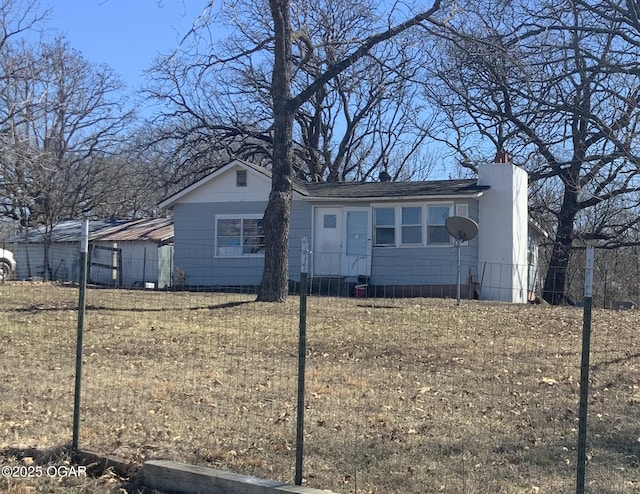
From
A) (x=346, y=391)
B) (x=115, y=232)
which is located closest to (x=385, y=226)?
(x=115, y=232)

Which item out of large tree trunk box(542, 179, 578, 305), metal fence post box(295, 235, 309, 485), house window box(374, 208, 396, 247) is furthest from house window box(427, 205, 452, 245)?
metal fence post box(295, 235, 309, 485)

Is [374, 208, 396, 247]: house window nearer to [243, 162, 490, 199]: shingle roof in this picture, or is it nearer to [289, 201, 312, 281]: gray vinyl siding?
[243, 162, 490, 199]: shingle roof

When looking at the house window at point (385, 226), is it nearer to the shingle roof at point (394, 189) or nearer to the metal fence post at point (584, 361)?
the shingle roof at point (394, 189)

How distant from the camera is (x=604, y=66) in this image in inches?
632

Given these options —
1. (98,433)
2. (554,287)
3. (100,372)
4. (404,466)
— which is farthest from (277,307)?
(554,287)

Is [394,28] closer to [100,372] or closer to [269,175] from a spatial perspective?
[269,175]

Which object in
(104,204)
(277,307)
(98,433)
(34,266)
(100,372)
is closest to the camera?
(98,433)

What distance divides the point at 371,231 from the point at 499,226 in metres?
3.90

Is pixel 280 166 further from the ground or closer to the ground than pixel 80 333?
further from the ground

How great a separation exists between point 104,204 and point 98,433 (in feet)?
120

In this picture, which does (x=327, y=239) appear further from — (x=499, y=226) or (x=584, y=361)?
(x=584, y=361)

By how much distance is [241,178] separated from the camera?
23.4 m

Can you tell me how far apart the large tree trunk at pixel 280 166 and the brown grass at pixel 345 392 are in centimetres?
183

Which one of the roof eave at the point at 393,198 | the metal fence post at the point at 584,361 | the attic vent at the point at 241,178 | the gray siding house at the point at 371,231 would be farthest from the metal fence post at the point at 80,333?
the attic vent at the point at 241,178
